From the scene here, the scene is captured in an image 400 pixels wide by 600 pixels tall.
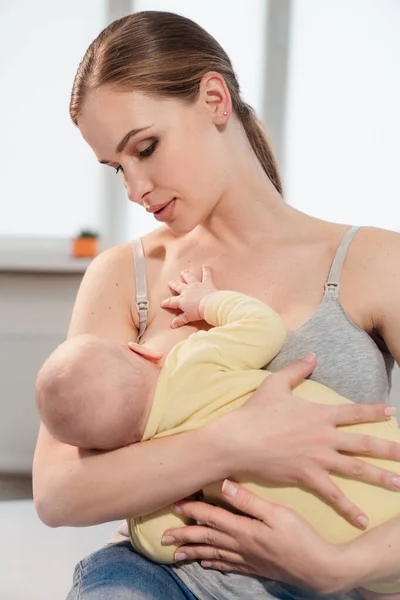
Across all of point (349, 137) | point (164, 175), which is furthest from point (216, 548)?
point (349, 137)

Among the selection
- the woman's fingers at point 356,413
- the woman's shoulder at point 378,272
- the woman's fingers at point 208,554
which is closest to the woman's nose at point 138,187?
the woman's shoulder at point 378,272

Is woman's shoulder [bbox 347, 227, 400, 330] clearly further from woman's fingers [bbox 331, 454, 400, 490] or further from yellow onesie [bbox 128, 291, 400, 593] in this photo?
woman's fingers [bbox 331, 454, 400, 490]

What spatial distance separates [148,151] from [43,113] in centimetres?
236

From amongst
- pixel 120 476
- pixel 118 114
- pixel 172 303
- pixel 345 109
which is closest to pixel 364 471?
pixel 120 476

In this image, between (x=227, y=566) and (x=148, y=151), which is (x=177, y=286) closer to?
(x=148, y=151)

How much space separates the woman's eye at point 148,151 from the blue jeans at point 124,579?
700mm

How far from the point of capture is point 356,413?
1231 millimetres

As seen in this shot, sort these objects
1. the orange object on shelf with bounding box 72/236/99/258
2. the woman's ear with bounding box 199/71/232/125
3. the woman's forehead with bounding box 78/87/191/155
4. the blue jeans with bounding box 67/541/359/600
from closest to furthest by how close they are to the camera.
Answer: the blue jeans with bounding box 67/541/359/600 → the woman's forehead with bounding box 78/87/191/155 → the woman's ear with bounding box 199/71/232/125 → the orange object on shelf with bounding box 72/236/99/258

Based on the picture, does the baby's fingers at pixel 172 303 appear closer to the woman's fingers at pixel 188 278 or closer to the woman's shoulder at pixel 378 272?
the woman's fingers at pixel 188 278

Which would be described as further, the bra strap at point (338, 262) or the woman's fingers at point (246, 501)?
the bra strap at point (338, 262)

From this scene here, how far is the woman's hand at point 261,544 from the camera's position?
114cm

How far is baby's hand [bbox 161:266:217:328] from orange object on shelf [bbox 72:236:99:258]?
2094 millimetres

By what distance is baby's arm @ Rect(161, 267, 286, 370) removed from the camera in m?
1.27

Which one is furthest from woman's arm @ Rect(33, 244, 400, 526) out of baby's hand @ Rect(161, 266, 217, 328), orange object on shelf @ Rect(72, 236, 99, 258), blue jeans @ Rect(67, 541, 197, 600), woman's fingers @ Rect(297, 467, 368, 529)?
orange object on shelf @ Rect(72, 236, 99, 258)
